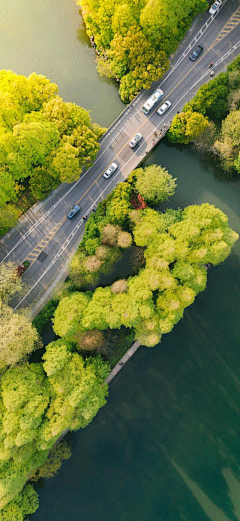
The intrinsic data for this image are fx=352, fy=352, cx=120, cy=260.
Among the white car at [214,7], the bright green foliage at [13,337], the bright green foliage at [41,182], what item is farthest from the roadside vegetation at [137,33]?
the bright green foliage at [13,337]

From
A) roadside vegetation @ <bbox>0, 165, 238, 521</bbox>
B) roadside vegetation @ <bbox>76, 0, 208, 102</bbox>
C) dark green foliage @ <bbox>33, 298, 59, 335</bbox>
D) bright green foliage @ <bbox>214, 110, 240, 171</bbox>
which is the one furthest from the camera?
dark green foliage @ <bbox>33, 298, 59, 335</bbox>

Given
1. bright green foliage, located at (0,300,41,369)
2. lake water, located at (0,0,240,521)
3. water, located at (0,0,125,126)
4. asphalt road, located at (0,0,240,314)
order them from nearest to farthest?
1. bright green foliage, located at (0,300,41,369)
2. asphalt road, located at (0,0,240,314)
3. lake water, located at (0,0,240,521)
4. water, located at (0,0,125,126)

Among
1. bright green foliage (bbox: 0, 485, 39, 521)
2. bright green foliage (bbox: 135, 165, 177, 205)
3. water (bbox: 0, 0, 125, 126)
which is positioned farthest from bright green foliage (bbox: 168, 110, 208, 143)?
bright green foliage (bbox: 0, 485, 39, 521)

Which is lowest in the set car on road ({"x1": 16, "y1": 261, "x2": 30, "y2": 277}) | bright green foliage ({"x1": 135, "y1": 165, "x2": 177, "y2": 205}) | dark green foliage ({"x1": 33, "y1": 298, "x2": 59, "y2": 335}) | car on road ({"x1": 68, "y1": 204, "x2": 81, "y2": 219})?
dark green foliage ({"x1": 33, "y1": 298, "x2": 59, "y2": 335})

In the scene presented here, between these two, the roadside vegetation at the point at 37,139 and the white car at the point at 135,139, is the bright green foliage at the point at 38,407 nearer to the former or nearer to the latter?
the roadside vegetation at the point at 37,139

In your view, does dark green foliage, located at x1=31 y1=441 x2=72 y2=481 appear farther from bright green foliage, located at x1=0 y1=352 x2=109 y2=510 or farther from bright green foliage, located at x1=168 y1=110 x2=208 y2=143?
bright green foliage, located at x1=168 y1=110 x2=208 y2=143

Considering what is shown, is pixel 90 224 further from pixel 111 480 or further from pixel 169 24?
pixel 111 480

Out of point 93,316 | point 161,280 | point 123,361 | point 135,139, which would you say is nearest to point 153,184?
point 135,139
